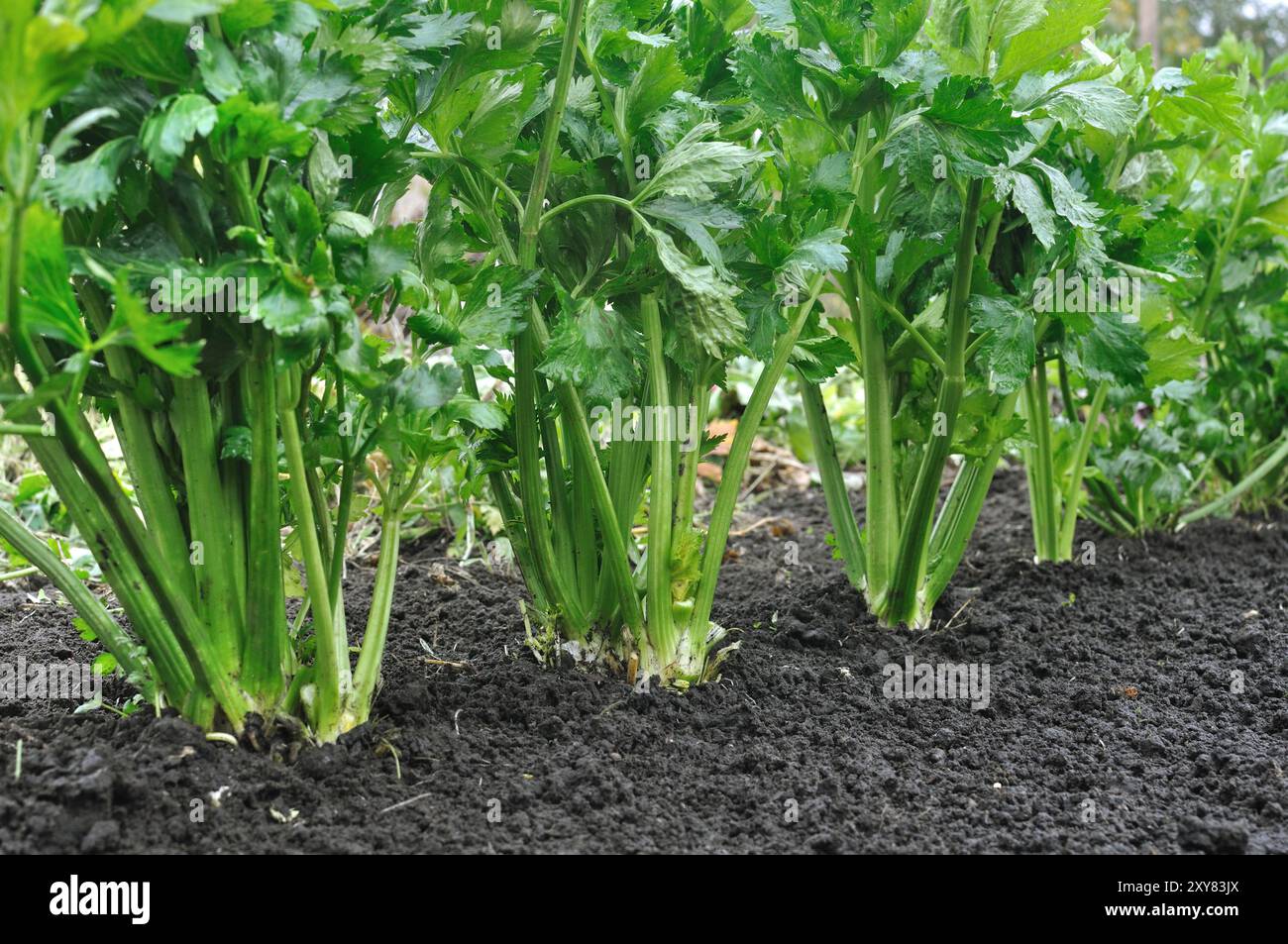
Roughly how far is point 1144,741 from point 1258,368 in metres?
1.97

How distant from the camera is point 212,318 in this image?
64.6 inches

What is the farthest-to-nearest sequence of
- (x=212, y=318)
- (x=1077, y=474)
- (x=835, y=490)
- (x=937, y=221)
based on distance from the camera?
(x=1077, y=474) < (x=835, y=490) < (x=937, y=221) < (x=212, y=318)

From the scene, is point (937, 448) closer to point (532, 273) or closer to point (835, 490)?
point (835, 490)

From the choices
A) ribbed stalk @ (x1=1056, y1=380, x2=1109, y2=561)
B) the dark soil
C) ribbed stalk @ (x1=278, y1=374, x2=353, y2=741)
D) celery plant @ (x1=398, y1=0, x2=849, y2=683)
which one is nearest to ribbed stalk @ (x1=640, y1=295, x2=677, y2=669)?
celery plant @ (x1=398, y1=0, x2=849, y2=683)

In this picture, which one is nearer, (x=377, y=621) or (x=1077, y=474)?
(x=377, y=621)

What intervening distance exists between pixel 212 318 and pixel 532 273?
53 cm

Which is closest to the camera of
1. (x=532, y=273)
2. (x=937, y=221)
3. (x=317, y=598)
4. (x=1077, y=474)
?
(x=317, y=598)

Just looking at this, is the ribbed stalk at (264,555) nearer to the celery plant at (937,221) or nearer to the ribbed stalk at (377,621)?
the ribbed stalk at (377,621)

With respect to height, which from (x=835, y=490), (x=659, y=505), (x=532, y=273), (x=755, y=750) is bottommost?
(x=755, y=750)

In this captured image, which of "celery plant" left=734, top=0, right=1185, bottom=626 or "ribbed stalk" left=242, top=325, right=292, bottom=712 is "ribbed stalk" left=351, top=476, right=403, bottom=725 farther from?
"celery plant" left=734, top=0, right=1185, bottom=626

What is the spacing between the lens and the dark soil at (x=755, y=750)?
1697 millimetres

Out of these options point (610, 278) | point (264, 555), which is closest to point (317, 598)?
point (264, 555)

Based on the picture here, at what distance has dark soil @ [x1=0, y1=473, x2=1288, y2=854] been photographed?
1.70 metres

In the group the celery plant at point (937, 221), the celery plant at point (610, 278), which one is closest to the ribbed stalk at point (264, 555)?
the celery plant at point (610, 278)
